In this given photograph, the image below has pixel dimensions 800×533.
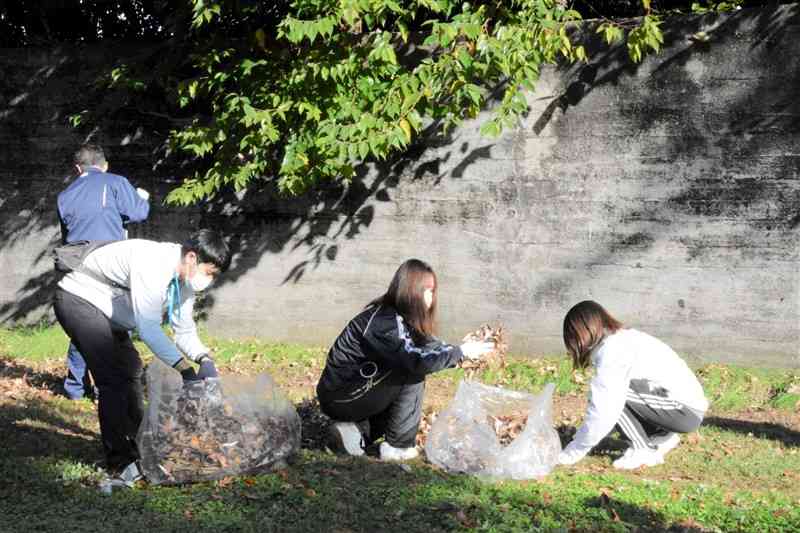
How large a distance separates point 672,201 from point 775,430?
6.70 feet

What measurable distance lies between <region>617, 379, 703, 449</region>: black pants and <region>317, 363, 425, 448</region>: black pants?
1.23m

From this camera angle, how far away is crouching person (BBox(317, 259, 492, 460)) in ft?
18.7

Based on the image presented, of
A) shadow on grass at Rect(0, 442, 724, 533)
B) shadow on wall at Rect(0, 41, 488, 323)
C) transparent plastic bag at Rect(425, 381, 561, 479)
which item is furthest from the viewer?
shadow on wall at Rect(0, 41, 488, 323)

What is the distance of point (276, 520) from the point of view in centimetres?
478

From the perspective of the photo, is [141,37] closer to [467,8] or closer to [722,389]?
[467,8]

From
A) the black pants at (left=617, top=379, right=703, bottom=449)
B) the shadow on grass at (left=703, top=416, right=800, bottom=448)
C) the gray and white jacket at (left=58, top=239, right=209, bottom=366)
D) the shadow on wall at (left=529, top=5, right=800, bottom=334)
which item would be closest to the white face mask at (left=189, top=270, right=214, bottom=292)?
the gray and white jacket at (left=58, top=239, right=209, bottom=366)

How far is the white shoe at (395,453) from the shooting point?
603cm

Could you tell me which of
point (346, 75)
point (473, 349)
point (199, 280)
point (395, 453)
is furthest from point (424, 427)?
point (346, 75)

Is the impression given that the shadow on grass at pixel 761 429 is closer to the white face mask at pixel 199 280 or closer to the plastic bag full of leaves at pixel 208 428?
the plastic bag full of leaves at pixel 208 428

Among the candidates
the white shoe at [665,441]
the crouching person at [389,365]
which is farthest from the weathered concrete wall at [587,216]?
the crouching person at [389,365]

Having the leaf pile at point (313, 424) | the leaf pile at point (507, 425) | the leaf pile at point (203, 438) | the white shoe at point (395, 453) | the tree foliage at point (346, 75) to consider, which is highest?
the tree foliage at point (346, 75)

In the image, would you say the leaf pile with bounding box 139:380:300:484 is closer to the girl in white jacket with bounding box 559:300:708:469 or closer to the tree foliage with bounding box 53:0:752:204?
the girl in white jacket with bounding box 559:300:708:469

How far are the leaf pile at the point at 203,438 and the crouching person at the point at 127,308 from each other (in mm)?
151

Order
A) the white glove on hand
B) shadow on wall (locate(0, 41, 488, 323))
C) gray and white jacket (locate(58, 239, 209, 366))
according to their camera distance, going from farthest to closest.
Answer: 1. shadow on wall (locate(0, 41, 488, 323))
2. the white glove on hand
3. gray and white jacket (locate(58, 239, 209, 366))
